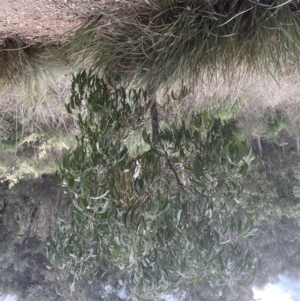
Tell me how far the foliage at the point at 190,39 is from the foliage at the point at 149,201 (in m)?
0.12

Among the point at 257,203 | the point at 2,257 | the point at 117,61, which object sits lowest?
the point at 2,257

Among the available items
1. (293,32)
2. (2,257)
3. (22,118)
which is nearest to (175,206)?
(293,32)

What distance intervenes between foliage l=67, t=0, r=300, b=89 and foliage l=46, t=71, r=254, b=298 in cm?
12

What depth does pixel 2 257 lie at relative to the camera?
8.63 ft

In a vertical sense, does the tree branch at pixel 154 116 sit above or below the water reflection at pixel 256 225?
above

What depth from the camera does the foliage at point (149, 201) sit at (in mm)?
1040

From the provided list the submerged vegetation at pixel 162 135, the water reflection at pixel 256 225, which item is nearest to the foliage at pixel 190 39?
the submerged vegetation at pixel 162 135

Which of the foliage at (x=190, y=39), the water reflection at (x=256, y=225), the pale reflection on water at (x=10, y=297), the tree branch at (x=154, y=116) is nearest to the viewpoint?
the foliage at (x=190, y=39)

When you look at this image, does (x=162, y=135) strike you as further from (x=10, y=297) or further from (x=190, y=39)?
(x=10, y=297)

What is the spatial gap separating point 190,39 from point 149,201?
547 millimetres

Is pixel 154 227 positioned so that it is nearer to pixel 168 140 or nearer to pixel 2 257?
pixel 168 140

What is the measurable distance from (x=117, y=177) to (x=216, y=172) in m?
0.32

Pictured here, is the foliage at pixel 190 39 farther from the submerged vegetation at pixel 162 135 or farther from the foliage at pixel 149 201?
the foliage at pixel 149 201

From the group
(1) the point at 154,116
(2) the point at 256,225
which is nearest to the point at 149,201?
(1) the point at 154,116
